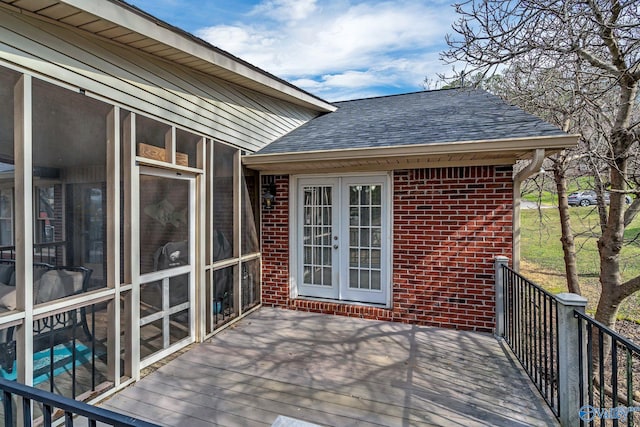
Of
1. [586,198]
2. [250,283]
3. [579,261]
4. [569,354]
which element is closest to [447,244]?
[569,354]

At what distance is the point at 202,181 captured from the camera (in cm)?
405

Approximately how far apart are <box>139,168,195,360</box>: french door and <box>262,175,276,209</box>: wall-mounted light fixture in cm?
158

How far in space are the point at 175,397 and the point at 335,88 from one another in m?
14.4

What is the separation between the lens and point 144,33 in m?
2.87

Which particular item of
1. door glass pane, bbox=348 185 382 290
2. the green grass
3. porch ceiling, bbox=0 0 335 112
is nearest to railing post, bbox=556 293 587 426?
door glass pane, bbox=348 185 382 290

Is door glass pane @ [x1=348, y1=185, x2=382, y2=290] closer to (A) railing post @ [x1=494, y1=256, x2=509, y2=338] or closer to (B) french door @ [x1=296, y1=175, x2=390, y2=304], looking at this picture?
(B) french door @ [x1=296, y1=175, x2=390, y2=304]

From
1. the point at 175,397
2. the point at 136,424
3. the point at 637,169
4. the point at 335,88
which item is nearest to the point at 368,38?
the point at 637,169

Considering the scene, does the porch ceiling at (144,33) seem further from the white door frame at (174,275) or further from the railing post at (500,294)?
the railing post at (500,294)

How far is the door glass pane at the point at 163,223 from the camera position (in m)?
3.33

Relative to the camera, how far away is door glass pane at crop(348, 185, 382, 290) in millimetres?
5043

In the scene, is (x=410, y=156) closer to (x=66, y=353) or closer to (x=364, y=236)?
(x=364, y=236)

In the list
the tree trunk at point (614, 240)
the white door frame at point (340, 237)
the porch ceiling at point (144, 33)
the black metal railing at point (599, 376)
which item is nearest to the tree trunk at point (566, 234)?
the tree trunk at point (614, 240)

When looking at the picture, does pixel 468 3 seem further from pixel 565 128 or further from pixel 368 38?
pixel 565 128

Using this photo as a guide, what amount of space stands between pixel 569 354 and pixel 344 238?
317 centimetres
